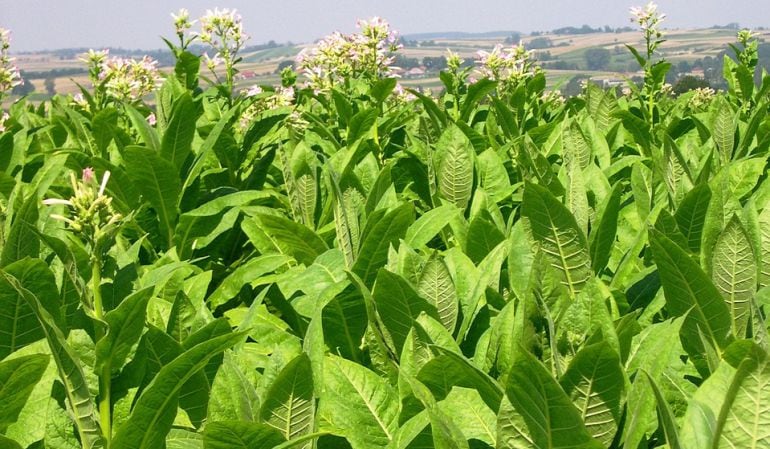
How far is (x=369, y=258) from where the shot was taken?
83.0 inches

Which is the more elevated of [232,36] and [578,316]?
[232,36]

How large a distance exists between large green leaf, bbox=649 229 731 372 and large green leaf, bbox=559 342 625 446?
326 mm

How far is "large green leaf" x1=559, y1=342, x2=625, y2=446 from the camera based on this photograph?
1.29 m

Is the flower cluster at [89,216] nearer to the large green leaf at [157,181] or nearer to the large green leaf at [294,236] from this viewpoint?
the large green leaf at [294,236]

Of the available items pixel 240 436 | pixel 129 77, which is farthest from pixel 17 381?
pixel 129 77

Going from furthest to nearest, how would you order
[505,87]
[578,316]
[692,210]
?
[505,87] < [692,210] < [578,316]

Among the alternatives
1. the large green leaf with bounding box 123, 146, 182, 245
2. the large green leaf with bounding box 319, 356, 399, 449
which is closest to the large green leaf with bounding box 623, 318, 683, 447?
the large green leaf with bounding box 319, 356, 399, 449

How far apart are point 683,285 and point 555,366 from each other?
0.36 m

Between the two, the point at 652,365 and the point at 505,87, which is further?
the point at 505,87

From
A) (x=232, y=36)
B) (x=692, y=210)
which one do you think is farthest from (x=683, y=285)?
(x=232, y=36)

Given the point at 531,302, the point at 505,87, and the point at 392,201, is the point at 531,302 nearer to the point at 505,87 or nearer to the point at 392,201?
the point at 392,201

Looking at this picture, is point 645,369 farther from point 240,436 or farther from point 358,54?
point 358,54

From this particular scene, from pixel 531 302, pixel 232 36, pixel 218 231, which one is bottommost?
pixel 218 231

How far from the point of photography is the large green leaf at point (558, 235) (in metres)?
1.90
